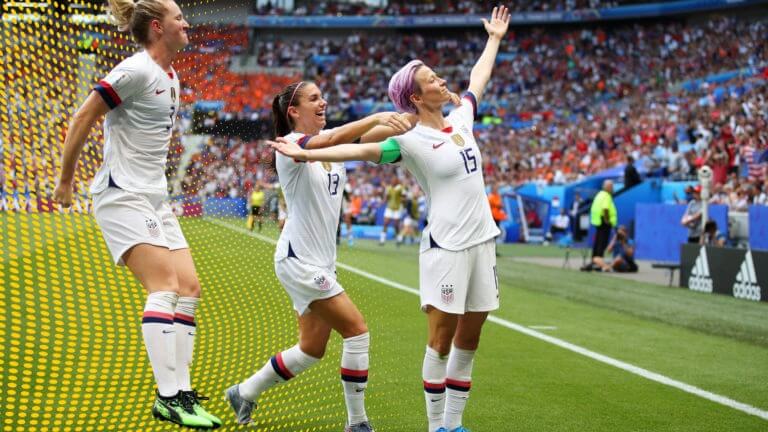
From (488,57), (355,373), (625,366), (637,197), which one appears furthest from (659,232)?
(355,373)

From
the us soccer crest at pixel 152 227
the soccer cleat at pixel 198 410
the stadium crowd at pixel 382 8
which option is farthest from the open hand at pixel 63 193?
the stadium crowd at pixel 382 8

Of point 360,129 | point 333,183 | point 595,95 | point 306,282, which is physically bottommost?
point 306,282

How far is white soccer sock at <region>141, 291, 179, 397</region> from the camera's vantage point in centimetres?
502

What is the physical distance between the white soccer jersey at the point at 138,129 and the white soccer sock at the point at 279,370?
143cm

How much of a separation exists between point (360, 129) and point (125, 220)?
1495 mm

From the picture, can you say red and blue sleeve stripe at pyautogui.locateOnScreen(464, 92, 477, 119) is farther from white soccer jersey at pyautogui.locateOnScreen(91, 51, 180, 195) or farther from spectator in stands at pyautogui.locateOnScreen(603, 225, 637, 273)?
spectator in stands at pyautogui.locateOnScreen(603, 225, 637, 273)

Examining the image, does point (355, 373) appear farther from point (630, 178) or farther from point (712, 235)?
point (630, 178)

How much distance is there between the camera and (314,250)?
5.80m

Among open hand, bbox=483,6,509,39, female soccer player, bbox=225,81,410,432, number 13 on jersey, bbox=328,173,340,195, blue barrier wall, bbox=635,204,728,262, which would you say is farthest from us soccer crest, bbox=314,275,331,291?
blue barrier wall, bbox=635,204,728,262

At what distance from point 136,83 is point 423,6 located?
54088 millimetres

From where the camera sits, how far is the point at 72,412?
6.23 m

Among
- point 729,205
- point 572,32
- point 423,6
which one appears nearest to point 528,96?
point 572,32

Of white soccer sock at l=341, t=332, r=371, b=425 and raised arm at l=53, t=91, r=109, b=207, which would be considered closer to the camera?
raised arm at l=53, t=91, r=109, b=207

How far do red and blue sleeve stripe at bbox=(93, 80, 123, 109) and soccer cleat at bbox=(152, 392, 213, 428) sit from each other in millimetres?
1664
